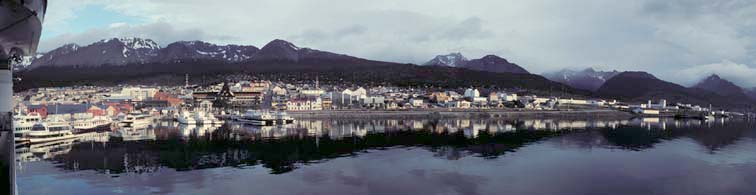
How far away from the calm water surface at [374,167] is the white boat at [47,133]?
1157 millimetres

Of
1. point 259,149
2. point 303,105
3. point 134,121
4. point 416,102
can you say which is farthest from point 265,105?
point 259,149

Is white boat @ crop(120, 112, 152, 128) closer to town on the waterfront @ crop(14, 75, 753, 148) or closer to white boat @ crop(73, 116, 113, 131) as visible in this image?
town on the waterfront @ crop(14, 75, 753, 148)

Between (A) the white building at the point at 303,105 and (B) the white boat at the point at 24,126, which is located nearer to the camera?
(B) the white boat at the point at 24,126

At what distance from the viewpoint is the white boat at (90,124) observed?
2360 centimetres

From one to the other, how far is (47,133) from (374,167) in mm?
13373

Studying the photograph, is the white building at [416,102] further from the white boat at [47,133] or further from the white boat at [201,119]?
the white boat at [47,133]

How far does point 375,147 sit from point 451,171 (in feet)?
19.5

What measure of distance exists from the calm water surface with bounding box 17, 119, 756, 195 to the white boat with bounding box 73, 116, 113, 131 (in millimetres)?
4183

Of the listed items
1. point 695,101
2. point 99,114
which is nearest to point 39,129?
point 99,114

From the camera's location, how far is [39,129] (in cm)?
1939

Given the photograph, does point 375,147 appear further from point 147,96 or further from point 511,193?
point 147,96

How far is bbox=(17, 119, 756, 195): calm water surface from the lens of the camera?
10.1 m

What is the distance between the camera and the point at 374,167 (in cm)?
1307

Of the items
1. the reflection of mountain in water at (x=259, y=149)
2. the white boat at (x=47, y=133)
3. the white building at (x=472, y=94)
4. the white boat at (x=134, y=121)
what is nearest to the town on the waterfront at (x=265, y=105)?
the white boat at (x=134, y=121)
